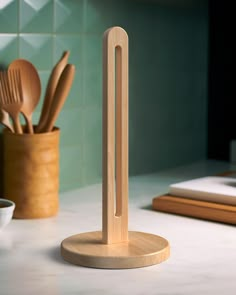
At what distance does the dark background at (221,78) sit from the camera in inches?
73.3

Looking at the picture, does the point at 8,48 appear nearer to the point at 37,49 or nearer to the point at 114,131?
the point at 37,49

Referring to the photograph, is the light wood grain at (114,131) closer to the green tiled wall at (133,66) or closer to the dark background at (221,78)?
the green tiled wall at (133,66)

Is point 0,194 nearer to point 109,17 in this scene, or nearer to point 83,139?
point 83,139

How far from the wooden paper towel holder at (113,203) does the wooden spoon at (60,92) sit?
9.2 inches

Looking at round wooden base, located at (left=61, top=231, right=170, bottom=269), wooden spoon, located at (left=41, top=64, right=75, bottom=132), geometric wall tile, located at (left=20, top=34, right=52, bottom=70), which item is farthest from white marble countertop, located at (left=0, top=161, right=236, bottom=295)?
geometric wall tile, located at (left=20, top=34, right=52, bottom=70)

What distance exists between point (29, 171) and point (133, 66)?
0.51m

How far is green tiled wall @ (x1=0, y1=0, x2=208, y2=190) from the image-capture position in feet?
4.64

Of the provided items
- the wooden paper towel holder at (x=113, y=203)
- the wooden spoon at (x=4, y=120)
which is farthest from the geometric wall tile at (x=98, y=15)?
the wooden paper towel holder at (x=113, y=203)

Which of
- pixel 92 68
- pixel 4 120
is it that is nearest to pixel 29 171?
pixel 4 120

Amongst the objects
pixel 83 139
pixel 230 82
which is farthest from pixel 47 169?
pixel 230 82

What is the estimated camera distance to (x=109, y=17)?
1573 mm

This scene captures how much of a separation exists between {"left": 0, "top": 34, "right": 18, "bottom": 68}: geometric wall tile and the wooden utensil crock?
0.15 meters

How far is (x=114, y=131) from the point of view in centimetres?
99

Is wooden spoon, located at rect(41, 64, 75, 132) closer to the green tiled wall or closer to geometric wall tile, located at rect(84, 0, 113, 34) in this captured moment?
the green tiled wall
